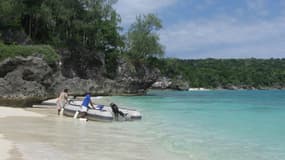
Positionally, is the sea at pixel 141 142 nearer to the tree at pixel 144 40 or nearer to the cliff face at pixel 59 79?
the cliff face at pixel 59 79

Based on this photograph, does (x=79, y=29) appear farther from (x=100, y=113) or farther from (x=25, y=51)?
(x=100, y=113)

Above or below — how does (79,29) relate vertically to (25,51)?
above

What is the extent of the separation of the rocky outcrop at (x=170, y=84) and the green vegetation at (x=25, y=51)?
7124 cm

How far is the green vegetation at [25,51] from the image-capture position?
144ft

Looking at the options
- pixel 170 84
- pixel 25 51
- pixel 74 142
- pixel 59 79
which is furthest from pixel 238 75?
pixel 74 142

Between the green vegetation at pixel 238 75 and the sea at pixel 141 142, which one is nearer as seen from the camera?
the sea at pixel 141 142

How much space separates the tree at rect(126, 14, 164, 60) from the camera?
7381cm

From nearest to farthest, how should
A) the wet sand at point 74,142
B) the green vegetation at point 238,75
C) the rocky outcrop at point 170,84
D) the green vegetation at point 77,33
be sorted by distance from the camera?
the wet sand at point 74,142, the green vegetation at point 77,33, the rocky outcrop at point 170,84, the green vegetation at point 238,75

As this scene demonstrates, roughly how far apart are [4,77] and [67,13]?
2058 cm

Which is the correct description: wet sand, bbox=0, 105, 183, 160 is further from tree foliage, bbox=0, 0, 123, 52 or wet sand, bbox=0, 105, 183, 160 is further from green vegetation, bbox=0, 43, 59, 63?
tree foliage, bbox=0, 0, 123, 52

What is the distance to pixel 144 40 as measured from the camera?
73562 millimetres

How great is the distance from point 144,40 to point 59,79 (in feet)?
84.0

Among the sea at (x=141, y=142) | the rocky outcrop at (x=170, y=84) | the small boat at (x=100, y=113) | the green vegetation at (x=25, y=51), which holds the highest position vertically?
the green vegetation at (x=25, y=51)

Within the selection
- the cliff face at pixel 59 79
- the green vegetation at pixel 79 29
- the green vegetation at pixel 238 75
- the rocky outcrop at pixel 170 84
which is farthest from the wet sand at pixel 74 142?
the green vegetation at pixel 238 75
